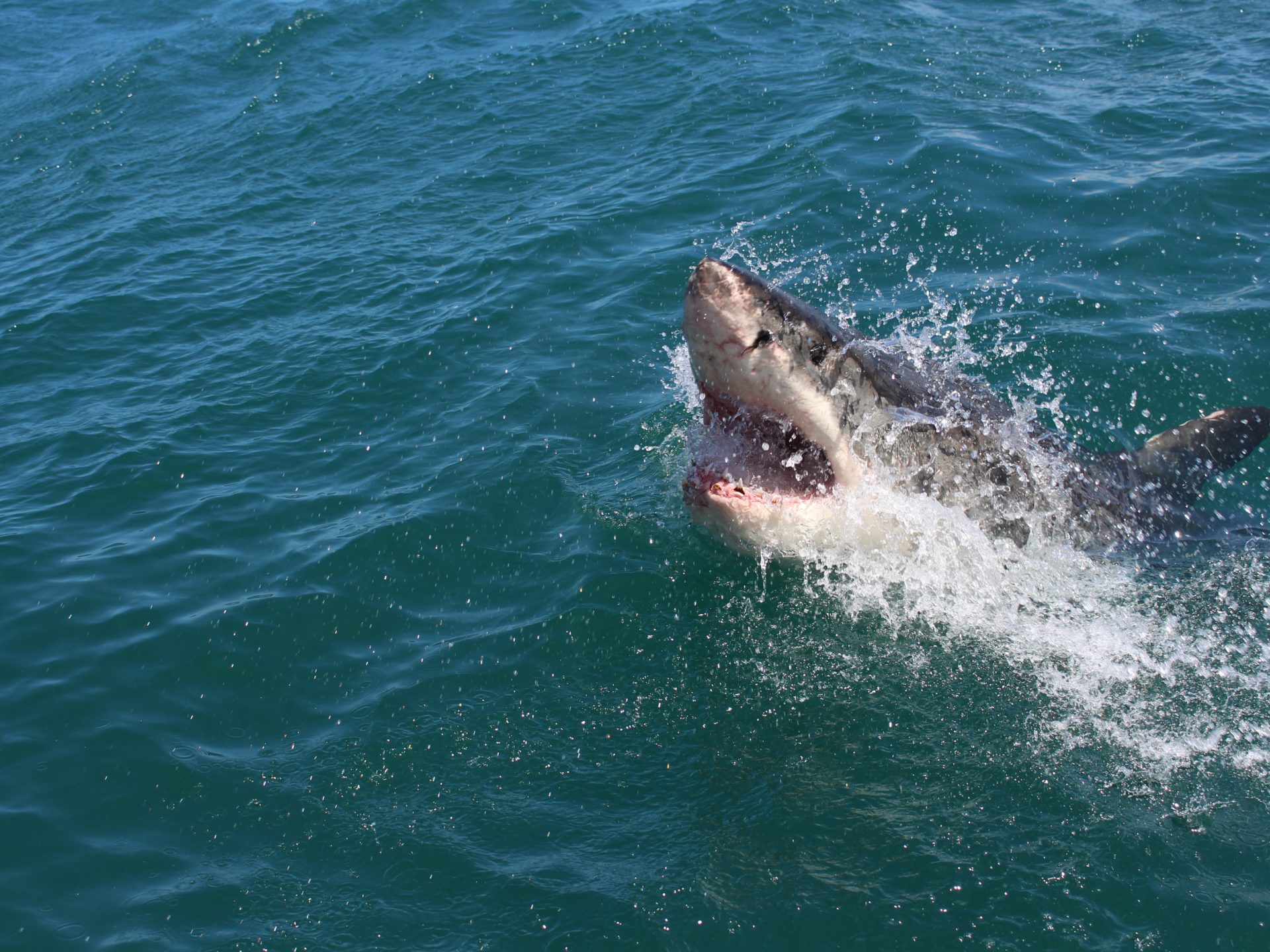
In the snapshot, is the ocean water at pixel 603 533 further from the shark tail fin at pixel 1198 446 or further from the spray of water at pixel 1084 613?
the shark tail fin at pixel 1198 446

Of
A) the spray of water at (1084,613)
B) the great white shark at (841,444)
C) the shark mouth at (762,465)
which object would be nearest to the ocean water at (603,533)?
the spray of water at (1084,613)

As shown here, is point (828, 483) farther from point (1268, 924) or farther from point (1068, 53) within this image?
point (1068, 53)

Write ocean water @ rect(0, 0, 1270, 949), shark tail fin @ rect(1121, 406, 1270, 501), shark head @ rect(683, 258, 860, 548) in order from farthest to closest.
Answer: shark tail fin @ rect(1121, 406, 1270, 501)
shark head @ rect(683, 258, 860, 548)
ocean water @ rect(0, 0, 1270, 949)

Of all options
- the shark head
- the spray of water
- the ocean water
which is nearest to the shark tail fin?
the ocean water

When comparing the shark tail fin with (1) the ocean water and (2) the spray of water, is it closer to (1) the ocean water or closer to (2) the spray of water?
(1) the ocean water

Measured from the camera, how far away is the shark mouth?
562cm

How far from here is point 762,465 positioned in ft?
18.6

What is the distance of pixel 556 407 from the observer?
8.78 m

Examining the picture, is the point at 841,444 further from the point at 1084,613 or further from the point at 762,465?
the point at 1084,613

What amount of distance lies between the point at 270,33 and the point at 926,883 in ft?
56.5

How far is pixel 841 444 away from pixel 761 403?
1.56ft

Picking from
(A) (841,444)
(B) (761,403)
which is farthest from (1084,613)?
(B) (761,403)

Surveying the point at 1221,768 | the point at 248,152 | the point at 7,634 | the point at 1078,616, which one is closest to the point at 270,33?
the point at 248,152

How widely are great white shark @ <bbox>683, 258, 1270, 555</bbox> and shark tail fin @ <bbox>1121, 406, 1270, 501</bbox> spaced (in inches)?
12.5
